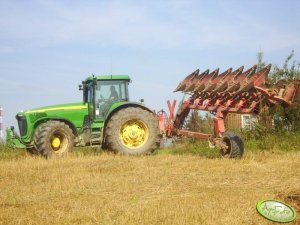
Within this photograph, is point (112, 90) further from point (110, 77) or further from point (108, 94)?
point (110, 77)

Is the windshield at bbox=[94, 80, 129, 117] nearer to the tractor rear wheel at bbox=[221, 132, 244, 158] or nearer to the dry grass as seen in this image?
the dry grass

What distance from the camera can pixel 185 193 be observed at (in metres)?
6.29

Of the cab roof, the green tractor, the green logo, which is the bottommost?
the green logo

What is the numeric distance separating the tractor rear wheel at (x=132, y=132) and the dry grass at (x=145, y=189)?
1.33 m

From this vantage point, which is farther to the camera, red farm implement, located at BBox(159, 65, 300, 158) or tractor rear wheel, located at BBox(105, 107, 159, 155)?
tractor rear wheel, located at BBox(105, 107, 159, 155)

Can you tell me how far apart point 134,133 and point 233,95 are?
2.89 m

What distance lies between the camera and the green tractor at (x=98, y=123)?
11.5 meters

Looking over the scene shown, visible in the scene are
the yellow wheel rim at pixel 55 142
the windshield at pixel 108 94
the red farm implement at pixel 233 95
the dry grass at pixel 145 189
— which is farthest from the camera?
the windshield at pixel 108 94

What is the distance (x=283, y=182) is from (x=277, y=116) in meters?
5.36

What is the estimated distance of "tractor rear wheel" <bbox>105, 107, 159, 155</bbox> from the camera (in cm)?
1159

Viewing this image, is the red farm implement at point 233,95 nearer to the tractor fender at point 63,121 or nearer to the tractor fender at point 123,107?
the tractor fender at point 123,107

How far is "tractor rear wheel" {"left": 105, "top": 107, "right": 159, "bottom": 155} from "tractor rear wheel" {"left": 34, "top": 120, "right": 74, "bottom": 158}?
1.00 meters

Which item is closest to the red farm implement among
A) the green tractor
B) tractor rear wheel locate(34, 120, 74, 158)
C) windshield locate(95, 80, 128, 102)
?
the green tractor

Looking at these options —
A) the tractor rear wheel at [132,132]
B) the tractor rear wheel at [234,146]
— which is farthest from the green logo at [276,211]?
→ the tractor rear wheel at [132,132]
